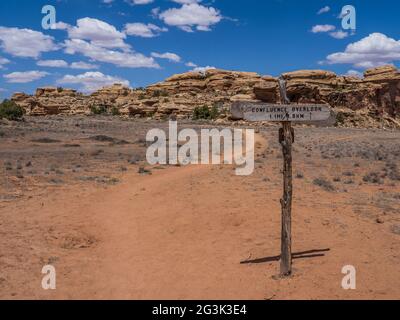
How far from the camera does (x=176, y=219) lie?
10570 mm

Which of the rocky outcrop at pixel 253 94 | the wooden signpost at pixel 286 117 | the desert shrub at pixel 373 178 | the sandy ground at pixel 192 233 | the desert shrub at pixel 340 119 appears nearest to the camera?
the sandy ground at pixel 192 233

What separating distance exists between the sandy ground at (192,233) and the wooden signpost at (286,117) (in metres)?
0.48

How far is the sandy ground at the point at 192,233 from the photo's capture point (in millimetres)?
6742

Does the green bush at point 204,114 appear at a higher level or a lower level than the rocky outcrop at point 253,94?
lower

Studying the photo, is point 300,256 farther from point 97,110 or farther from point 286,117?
point 97,110

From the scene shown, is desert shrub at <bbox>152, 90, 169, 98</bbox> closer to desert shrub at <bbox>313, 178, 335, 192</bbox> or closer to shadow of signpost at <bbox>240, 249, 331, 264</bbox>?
desert shrub at <bbox>313, 178, 335, 192</bbox>

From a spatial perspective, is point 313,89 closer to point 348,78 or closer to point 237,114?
point 348,78

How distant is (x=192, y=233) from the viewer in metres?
9.58

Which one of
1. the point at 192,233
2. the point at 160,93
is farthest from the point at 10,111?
the point at 192,233

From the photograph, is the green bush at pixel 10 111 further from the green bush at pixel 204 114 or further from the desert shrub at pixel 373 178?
the desert shrub at pixel 373 178

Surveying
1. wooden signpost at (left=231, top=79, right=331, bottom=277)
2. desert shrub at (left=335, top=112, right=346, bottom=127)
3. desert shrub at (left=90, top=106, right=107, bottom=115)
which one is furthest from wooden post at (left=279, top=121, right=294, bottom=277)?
desert shrub at (left=90, top=106, right=107, bottom=115)

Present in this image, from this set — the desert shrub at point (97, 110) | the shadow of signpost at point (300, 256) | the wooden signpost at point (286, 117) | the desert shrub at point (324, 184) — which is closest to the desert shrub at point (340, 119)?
the desert shrub at point (97, 110)
